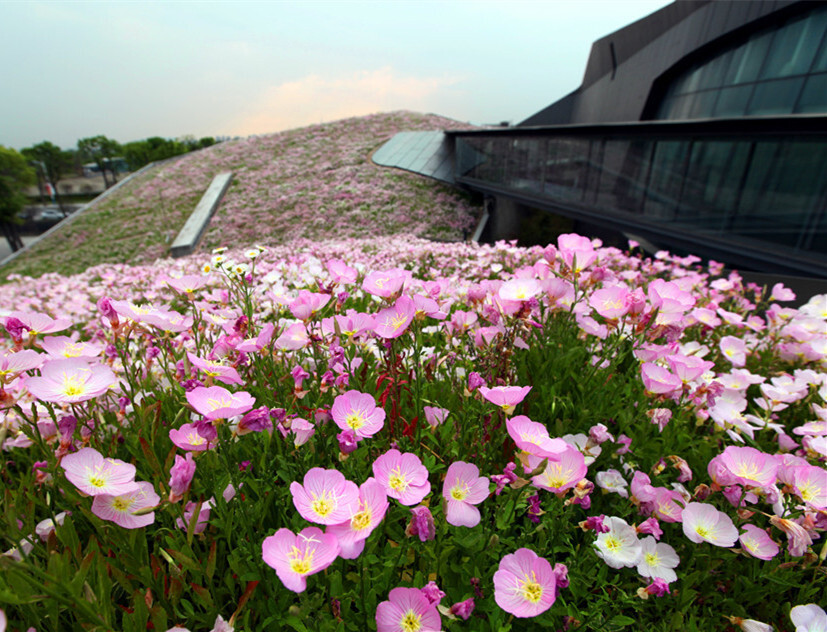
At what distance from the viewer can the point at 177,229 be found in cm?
1853

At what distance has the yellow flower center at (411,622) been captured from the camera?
97cm

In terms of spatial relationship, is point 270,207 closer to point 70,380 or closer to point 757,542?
point 70,380

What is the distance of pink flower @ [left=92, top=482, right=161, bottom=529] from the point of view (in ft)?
3.37

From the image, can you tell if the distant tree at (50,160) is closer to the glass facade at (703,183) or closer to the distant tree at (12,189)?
the distant tree at (12,189)

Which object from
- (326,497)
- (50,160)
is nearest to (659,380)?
(326,497)

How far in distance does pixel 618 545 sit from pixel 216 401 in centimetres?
124

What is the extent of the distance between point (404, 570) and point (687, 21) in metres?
24.0

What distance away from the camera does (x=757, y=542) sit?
1253mm

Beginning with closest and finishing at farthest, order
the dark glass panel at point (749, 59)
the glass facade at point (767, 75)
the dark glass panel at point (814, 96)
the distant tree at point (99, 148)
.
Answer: the dark glass panel at point (814, 96) < the glass facade at point (767, 75) < the dark glass panel at point (749, 59) < the distant tree at point (99, 148)

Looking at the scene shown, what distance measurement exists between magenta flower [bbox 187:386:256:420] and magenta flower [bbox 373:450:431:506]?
37 cm

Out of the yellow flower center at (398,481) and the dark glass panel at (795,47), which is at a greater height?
the dark glass panel at (795,47)

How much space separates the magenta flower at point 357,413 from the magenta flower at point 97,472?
516 millimetres

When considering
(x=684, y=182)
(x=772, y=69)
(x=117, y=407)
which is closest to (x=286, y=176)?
(x=684, y=182)

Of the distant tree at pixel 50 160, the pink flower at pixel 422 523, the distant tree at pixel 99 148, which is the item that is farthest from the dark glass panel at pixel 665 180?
the distant tree at pixel 99 148
